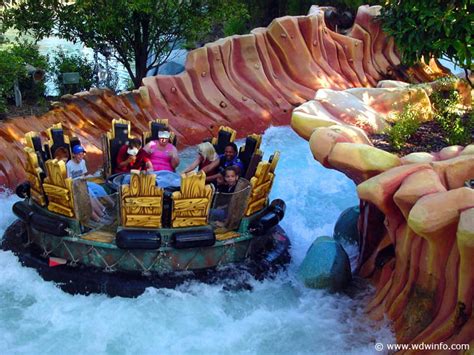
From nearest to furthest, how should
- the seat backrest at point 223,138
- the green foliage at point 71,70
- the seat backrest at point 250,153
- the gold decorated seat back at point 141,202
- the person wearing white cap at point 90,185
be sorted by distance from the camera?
the gold decorated seat back at point 141,202
the person wearing white cap at point 90,185
the seat backrest at point 250,153
the seat backrest at point 223,138
the green foliage at point 71,70

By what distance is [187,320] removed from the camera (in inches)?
186

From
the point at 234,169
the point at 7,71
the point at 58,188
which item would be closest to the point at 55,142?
the point at 58,188

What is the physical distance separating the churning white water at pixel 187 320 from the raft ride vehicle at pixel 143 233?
132 millimetres

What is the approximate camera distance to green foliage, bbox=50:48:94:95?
1001 centimetres

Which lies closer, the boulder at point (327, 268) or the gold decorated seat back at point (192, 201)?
the gold decorated seat back at point (192, 201)

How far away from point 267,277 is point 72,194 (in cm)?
189

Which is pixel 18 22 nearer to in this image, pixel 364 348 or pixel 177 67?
pixel 177 67

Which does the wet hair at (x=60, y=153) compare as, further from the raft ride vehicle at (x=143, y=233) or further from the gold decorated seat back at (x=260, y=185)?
the gold decorated seat back at (x=260, y=185)

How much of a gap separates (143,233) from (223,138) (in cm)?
208

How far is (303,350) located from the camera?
14.6 feet

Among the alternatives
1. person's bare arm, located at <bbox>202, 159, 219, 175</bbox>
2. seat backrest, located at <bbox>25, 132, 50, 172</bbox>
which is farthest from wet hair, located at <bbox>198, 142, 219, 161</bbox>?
seat backrest, located at <bbox>25, 132, 50, 172</bbox>

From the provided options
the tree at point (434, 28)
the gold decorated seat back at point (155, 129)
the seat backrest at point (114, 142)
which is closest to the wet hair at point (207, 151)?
the gold decorated seat back at point (155, 129)

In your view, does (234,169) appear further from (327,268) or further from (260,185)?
(327,268)

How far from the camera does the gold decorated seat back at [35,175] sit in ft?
16.8
